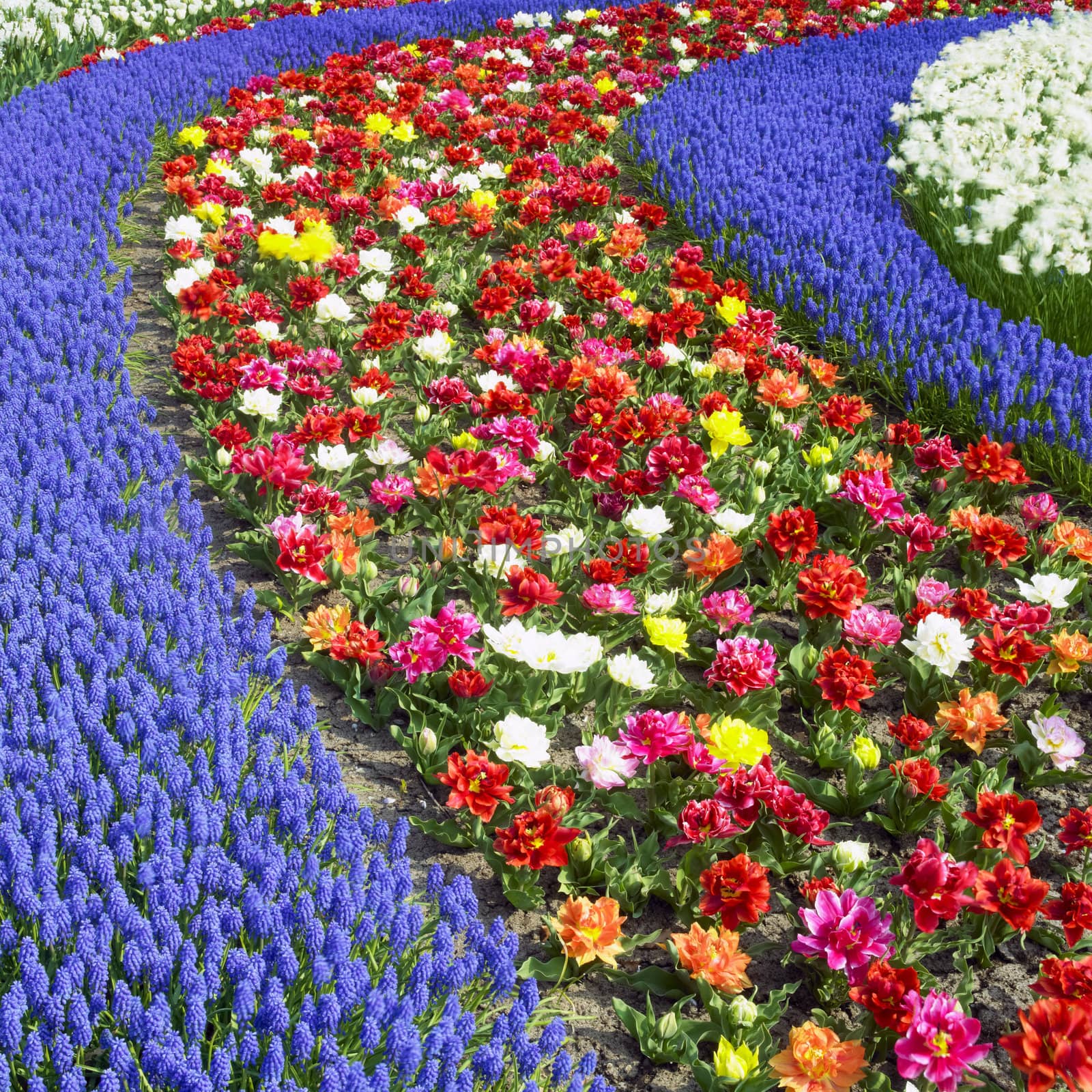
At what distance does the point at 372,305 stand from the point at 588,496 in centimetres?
200

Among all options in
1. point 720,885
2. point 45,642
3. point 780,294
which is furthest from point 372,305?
point 720,885

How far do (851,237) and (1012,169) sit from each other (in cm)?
129

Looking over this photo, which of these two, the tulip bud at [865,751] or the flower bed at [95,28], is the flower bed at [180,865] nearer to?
the tulip bud at [865,751]

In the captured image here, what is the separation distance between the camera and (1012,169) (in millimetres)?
6539

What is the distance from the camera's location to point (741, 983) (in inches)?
103

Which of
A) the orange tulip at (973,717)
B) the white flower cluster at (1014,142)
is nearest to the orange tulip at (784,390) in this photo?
the white flower cluster at (1014,142)

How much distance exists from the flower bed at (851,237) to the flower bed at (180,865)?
3.43 meters

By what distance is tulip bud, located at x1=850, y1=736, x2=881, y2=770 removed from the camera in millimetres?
3174

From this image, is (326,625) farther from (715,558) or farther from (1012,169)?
(1012,169)

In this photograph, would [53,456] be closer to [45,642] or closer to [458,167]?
[45,642]

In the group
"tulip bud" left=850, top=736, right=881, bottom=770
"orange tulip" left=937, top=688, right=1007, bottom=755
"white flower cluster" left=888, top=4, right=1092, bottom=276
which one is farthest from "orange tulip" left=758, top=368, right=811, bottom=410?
"tulip bud" left=850, top=736, right=881, bottom=770

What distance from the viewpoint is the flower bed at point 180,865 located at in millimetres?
2121

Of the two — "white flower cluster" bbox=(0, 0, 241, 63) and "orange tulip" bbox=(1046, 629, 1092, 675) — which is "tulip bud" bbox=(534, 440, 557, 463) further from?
"white flower cluster" bbox=(0, 0, 241, 63)

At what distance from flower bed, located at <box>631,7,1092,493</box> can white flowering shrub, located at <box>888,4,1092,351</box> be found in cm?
21
